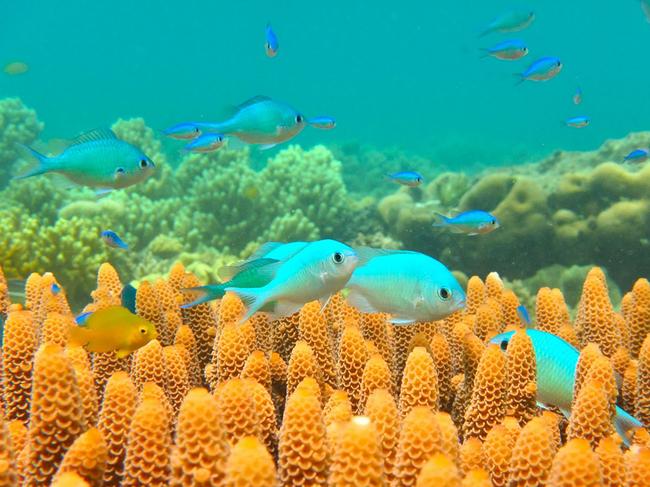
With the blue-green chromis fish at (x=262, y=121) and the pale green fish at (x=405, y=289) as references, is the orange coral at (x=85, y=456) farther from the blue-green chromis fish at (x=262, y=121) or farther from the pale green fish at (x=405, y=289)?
the blue-green chromis fish at (x=262, y=121)

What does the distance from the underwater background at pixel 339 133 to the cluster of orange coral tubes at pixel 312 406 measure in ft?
9.96

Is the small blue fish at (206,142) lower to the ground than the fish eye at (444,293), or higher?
higher

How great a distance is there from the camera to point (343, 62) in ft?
409

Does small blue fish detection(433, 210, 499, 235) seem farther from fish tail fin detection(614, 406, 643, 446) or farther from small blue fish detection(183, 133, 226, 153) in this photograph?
fish tail fin detection(614, 406, 643, 446)

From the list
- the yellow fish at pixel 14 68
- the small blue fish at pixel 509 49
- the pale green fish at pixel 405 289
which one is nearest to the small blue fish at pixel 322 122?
the small blue fish at pixel 509 49

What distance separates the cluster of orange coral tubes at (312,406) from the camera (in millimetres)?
1419

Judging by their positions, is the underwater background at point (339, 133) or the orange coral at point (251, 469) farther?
the underwater background at point (339, 133)

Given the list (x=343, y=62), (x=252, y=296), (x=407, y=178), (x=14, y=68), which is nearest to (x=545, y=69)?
(x=407, y=178)

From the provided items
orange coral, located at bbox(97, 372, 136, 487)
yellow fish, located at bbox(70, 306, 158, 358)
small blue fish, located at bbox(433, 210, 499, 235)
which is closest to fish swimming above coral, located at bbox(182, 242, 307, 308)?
yellow fish, located at bbox(70, 306, 158, 358)

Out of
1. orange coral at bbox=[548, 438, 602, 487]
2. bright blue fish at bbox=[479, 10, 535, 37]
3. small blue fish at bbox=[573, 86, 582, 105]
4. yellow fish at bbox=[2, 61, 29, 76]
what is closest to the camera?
orange coral at bbox=[548, 438, 602, 487]

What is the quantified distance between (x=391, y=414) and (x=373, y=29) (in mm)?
133343

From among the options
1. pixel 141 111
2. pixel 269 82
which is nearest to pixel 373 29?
pixel 269 82

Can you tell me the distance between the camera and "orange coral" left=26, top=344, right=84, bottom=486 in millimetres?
1619

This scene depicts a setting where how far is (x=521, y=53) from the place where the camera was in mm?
8945
